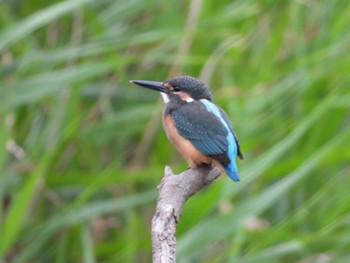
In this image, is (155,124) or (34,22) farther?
(155,124)

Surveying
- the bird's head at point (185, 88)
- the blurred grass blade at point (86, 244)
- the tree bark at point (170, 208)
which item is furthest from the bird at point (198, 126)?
the blurred grass blade at point (86, 244)

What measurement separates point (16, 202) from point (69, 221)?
177mm

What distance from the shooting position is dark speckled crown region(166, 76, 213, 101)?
5.84ft

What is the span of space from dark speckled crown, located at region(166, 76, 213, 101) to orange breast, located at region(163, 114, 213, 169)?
0.24 feet

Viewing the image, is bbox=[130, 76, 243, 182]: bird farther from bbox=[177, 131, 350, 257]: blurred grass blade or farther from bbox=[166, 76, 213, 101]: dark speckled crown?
bbox=[177, 131, 350, 257]: blurred grass blade

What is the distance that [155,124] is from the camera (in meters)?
2.76

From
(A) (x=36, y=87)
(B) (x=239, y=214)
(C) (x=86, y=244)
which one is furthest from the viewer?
(C) (x=86, y=244)

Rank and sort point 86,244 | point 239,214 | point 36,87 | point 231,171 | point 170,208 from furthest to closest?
1. point 86,244
2. point 36,87
3. point 239,214
4. point 231,171
5. point 170,208

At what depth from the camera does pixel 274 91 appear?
263 centimetres

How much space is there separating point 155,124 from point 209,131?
3.21 ft

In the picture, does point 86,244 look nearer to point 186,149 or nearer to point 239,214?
point 239,214

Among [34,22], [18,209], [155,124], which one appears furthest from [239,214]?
[34,22]

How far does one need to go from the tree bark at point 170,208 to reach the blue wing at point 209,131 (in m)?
0.17

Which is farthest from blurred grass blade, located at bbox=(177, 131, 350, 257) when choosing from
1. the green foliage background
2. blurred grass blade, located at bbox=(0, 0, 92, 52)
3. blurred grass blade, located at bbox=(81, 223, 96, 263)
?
blurred grass blade, located at bbox=(0, 0, 92, 52)
